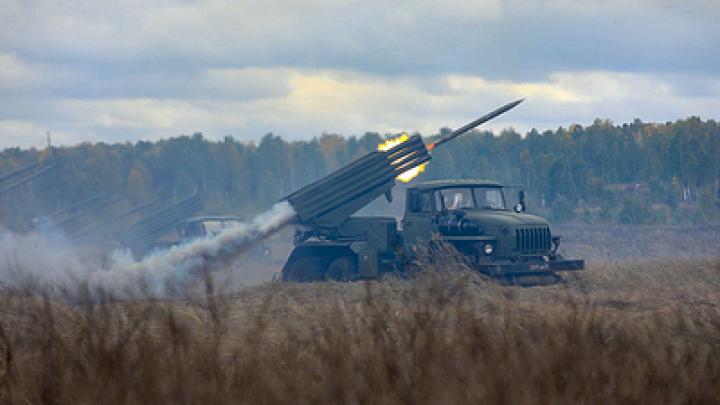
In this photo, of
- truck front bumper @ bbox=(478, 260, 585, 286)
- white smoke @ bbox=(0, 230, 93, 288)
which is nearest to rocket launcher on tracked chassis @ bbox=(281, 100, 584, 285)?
truck front bumper @ bbox=(478, 260, 585, 286)

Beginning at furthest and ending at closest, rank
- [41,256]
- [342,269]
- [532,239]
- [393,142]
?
1. [41,256]
2. [393,142]
3. [342,269]
4. [532,239]

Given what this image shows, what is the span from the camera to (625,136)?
69000mm

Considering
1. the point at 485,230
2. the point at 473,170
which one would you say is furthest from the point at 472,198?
the point at 473,170

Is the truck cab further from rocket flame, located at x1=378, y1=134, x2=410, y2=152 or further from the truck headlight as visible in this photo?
rocket flame, located at x1=378, y1=134, x2=410, y2=152

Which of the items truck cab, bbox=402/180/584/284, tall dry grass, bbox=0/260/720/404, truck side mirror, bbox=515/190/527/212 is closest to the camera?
tall dry grass, bbox=0/260/720/404

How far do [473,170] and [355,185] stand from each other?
47.6 meters

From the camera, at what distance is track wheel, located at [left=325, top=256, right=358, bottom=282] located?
22.9 m

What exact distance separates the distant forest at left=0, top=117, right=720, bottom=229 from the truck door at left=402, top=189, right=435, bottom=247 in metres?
21.0

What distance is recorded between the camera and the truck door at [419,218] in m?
21.4

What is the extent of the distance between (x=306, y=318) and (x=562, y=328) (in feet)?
17.1

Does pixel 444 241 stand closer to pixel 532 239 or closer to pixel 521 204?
pixel 532 239

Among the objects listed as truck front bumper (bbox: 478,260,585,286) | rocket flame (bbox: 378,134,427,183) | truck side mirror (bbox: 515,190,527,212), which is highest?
rocket flame (bbox: 378,134,427,183)

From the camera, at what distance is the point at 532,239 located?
20.5 meters

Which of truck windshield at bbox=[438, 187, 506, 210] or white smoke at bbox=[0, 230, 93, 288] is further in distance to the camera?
white smoke at bbox=[0, 230, 93, 288]
